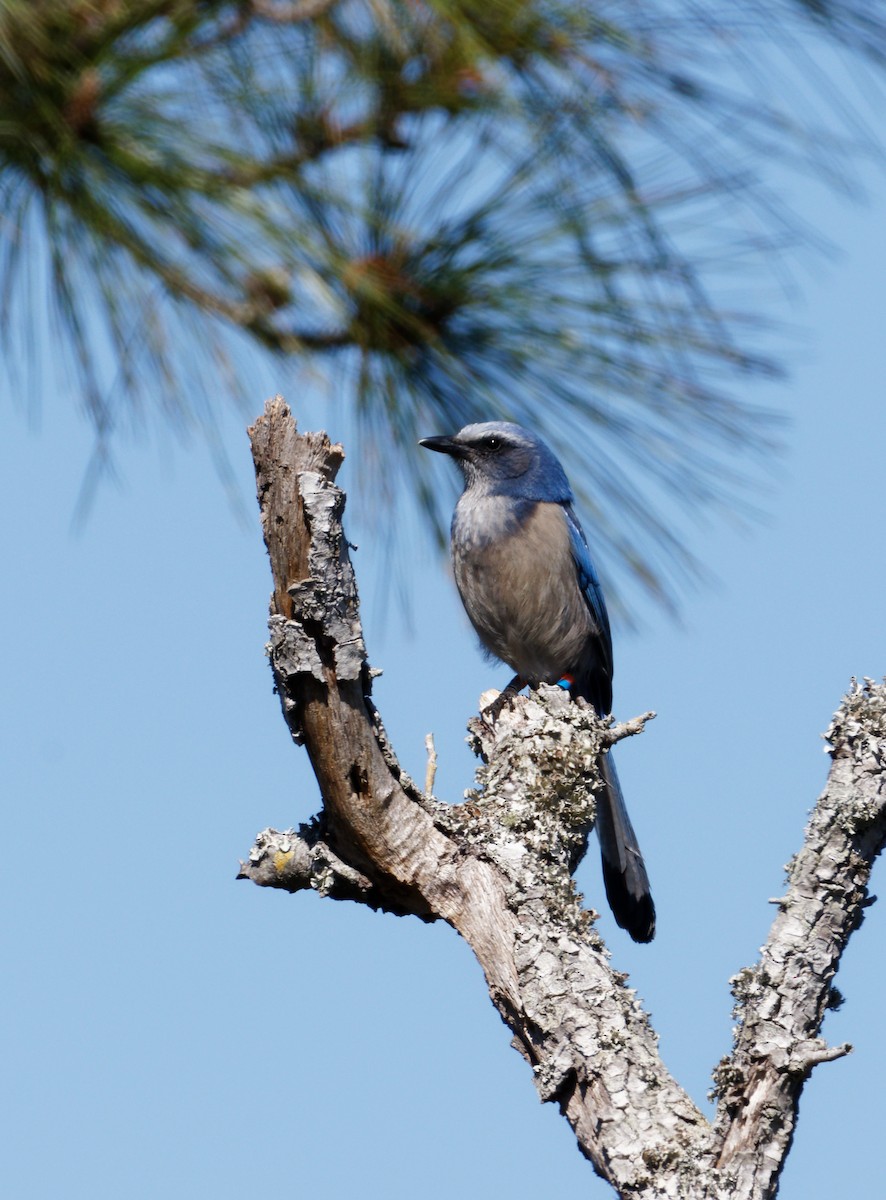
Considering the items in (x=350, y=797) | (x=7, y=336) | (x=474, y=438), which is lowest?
(x=350, y=797)

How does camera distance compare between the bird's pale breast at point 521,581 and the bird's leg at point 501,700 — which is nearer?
the bird's leg at point 501,700

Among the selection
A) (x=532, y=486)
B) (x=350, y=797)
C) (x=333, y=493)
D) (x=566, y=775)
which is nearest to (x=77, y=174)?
(x=333, y=493)

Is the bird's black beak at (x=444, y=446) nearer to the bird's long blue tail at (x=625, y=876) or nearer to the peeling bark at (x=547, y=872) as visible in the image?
the peeling bark at (x=547, y=872)

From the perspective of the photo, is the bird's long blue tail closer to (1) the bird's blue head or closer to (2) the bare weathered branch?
(1) the bird's blue head

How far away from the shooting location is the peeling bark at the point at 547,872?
117 inches

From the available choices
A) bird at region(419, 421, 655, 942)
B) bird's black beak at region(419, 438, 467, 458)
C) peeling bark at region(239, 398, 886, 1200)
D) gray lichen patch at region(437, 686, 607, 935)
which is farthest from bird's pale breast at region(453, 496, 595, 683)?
peeling bark at region(239, 398, 886, 1200)

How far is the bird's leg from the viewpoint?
4449mm

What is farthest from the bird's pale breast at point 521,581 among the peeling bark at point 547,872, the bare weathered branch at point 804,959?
the bare weathered branch at point 804,959

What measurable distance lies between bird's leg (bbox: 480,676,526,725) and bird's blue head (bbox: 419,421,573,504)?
77 centimetres

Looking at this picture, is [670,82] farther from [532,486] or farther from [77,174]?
[532,486]

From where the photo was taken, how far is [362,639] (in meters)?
3.46

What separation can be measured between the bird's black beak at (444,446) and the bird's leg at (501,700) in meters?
0.81

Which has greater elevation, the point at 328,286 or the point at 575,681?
the point at 575,681

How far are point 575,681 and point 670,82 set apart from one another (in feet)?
11.1
